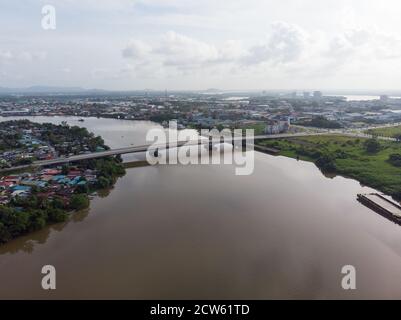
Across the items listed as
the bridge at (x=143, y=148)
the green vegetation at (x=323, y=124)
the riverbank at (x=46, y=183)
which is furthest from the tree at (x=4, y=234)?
the green vegetation at (x=323, y=124)

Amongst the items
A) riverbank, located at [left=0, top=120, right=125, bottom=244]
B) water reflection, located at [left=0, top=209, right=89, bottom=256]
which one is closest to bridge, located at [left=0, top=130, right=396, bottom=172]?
riverbank, located at [left=0, top=120, right=125, bottom=244]

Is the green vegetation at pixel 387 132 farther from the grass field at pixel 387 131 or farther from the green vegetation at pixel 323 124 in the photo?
the green vegetation at pixel 323 124

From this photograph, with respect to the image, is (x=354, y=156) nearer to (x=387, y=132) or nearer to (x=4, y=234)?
(x=387, y=132)

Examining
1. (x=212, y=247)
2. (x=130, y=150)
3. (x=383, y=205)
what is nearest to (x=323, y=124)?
(x=130, y=150)
